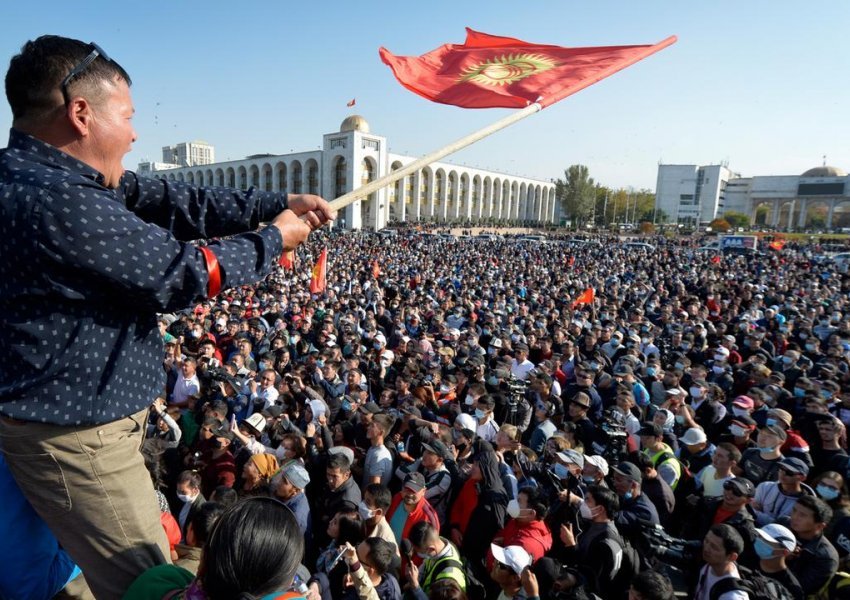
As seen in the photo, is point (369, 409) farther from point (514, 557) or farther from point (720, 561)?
point (720, 561)

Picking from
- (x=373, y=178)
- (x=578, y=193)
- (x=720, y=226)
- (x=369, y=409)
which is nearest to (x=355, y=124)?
(x=373, y=178)

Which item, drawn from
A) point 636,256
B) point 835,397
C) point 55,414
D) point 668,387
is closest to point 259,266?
point 55,414

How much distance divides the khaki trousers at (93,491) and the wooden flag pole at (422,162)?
111cm

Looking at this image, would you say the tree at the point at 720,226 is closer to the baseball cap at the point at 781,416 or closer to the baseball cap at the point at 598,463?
the baseball cap at the point at 781,416

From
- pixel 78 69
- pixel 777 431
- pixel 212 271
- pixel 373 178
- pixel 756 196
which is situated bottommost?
pixel 777 431

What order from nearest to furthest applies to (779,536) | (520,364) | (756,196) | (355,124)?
(779,536) → (520,364) → (355,124) → (756,196)

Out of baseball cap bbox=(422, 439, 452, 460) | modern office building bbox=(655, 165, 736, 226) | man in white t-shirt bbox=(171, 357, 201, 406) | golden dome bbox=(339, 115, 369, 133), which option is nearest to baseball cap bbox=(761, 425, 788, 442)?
baseball cap bbox=(422, 439, 452, 460)

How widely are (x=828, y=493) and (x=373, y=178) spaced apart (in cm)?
5947

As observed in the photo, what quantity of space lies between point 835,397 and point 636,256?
2185 cm

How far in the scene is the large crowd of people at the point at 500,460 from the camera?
10.2 feet

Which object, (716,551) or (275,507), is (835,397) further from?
(275,507)

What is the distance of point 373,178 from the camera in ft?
199

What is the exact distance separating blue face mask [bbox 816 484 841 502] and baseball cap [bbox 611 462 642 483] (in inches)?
61.3

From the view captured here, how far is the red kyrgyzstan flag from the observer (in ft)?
12.8
